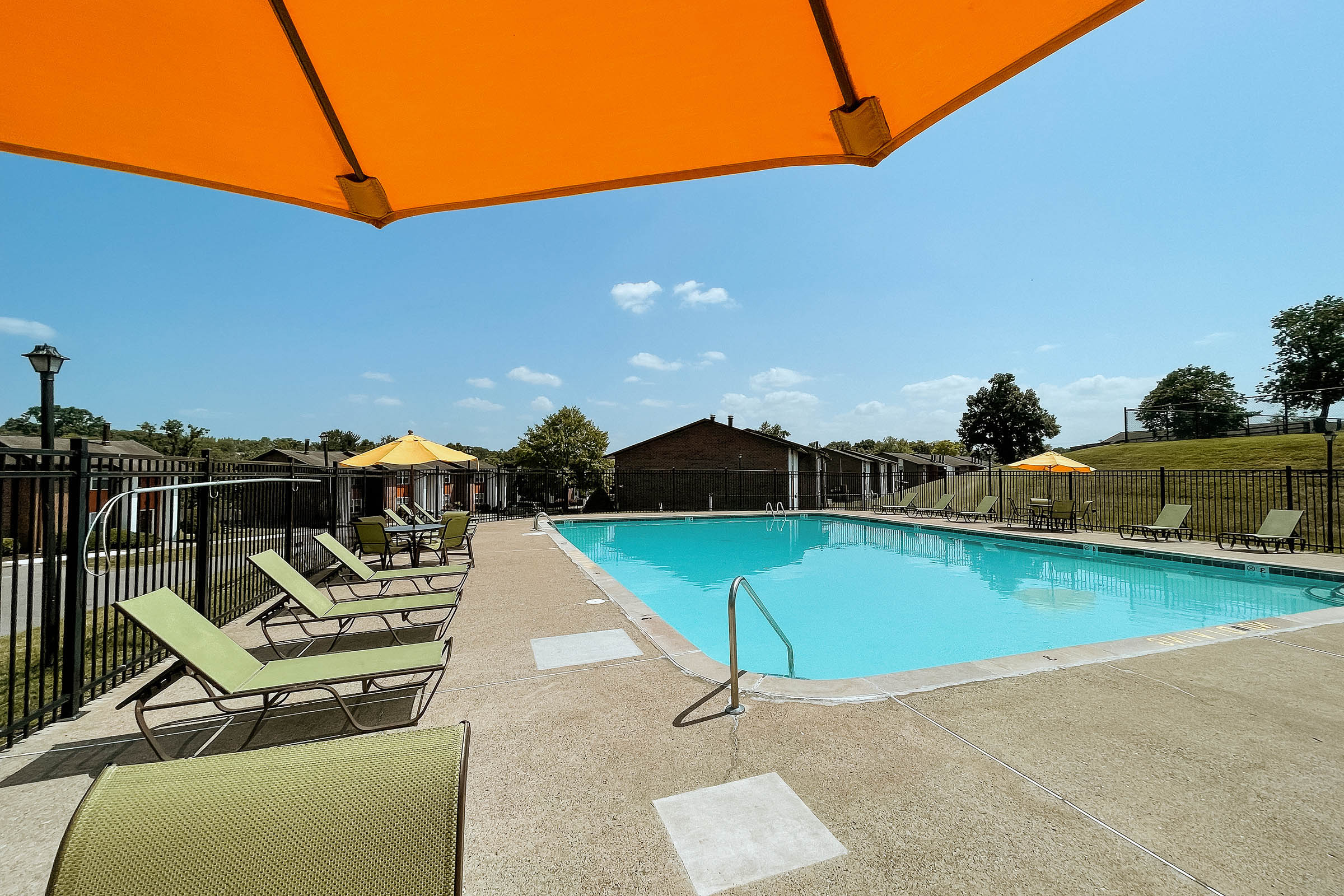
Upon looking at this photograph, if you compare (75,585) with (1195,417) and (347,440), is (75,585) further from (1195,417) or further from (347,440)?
(347,440)

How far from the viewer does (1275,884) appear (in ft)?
7.19

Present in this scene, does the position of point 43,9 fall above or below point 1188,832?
above

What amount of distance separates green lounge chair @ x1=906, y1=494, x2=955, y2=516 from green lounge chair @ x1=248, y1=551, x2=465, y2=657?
1979 cm

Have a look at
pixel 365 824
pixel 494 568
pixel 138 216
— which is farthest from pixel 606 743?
pixel 138 216

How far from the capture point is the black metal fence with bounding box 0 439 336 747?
3.46m

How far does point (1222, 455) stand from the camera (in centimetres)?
2166

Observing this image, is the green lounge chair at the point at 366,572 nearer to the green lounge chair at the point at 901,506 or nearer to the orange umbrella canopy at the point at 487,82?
the orange umbrella canopy at the point at 487,82

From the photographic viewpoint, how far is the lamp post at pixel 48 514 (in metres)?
3.50

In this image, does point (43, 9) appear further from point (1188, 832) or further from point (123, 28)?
point (1188, 832)

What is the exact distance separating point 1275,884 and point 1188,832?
1.06 feet

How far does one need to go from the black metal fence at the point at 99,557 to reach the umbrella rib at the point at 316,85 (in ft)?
5.91

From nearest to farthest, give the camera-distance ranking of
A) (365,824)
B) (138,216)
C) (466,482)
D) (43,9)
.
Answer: (365,824) < (43,9) < (138,216) < (466,482)

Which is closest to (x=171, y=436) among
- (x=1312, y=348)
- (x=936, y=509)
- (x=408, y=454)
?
Answer: (x=408, y=454)

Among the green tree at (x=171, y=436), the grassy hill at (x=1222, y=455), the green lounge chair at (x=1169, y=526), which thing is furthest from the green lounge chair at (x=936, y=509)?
the green tree at (x=171, y=436)
